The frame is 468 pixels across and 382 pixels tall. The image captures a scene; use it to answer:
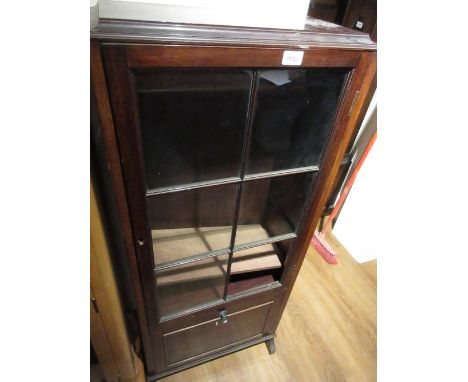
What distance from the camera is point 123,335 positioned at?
1129 millimetres

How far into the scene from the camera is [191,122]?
73cm

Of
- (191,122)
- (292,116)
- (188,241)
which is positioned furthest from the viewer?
(188,241)

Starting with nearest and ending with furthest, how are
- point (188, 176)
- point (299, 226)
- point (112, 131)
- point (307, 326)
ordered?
1. point (112, 131)
2. point (188, 176)
3. point (299, 226)
4. point (307, 326)

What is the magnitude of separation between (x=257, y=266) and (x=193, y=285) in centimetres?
27

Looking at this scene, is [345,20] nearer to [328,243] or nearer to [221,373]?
[328,243]

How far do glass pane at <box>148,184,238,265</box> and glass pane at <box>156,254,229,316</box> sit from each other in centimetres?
9

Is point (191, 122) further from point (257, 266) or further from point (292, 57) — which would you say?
point (257, 266)

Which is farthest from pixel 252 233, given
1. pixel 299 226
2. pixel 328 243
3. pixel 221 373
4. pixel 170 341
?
pixel 328 243

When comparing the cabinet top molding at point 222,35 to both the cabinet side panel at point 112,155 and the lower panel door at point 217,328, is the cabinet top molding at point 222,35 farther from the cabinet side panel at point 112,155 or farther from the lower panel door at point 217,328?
the lower panel door at point 217,328

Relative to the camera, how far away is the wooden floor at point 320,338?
4.61ft

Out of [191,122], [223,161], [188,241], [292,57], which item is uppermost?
[292,57]

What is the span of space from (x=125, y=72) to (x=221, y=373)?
4.64 feet

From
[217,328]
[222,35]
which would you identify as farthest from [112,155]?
[217,328]

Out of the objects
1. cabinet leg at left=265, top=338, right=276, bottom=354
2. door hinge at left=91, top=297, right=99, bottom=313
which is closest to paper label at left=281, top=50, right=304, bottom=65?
door hinge at left=91, top=297, right=99, bottom=313
